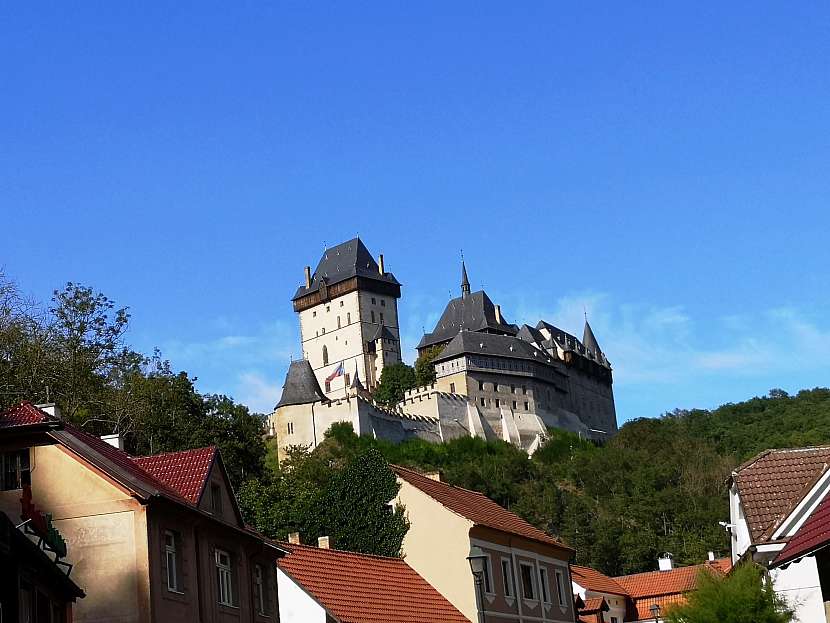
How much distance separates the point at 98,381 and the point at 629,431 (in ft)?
290

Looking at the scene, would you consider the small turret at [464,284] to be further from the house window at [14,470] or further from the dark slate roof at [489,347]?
the house window at [14,470]

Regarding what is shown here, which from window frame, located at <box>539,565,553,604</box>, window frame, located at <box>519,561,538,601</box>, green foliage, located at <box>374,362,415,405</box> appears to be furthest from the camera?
green foliage, located at <box>374,362,415,405</box>

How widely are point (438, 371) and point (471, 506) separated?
10082 centimetres

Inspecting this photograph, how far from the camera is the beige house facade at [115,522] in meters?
21.3

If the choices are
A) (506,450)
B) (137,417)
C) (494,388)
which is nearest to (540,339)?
(494,388)

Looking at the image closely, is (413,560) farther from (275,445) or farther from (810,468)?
(275,445)

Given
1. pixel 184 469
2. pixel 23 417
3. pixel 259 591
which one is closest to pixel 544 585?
pixel 259 591

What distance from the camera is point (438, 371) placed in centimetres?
13788

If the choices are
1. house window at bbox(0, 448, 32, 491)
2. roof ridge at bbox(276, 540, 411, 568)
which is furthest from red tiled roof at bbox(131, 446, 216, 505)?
roof ridge at bbox(276, 540, 411, 568)

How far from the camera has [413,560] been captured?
115ft

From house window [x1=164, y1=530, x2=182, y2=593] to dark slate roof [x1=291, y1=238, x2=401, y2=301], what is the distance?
132m

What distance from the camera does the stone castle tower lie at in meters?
150

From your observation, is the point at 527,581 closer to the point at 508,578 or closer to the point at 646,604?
the point at 508,578

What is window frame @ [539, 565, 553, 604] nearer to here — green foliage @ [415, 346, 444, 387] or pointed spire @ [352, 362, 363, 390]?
green foliage @ [415, 346, 444, 387]
